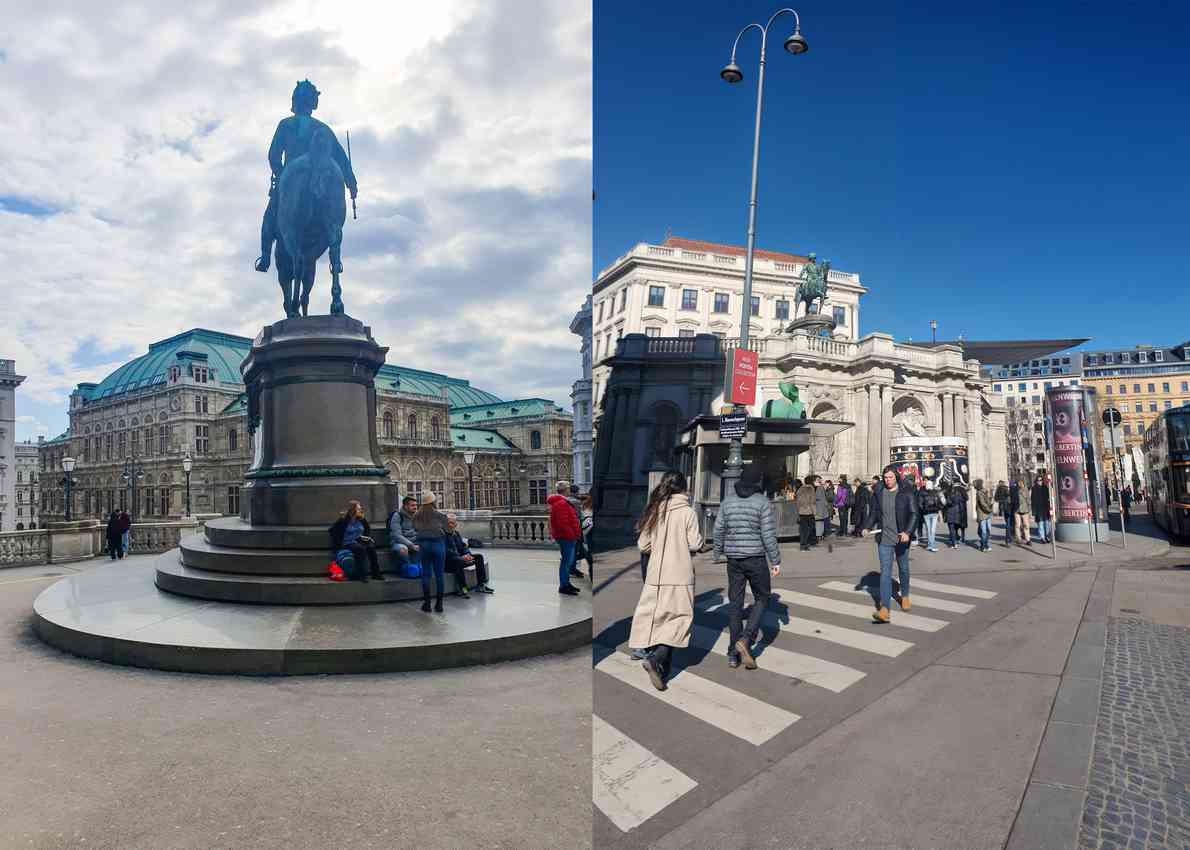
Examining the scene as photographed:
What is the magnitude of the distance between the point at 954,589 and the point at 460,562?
6.57 meters

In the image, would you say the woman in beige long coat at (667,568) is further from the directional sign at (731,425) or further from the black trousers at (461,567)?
the black trousers at (461,567)

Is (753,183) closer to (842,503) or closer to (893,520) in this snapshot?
(893,520)

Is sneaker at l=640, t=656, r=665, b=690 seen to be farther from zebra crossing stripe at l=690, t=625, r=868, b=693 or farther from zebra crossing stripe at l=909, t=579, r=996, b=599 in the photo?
zebra crossing stripe at l=909, t=579, r=996, b=599

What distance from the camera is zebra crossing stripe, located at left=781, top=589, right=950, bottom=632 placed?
7512 mm

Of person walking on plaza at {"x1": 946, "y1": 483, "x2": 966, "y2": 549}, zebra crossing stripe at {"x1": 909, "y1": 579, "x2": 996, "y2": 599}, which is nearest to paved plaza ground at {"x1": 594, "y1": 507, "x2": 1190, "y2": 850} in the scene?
zebra crossing stripe at {"x1": 909, "y1": 579, "x2": 996, "y2": 599}

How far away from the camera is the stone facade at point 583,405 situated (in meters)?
1.68

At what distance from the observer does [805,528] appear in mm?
15523

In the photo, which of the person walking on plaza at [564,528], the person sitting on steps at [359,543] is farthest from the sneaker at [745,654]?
the person sitting on steps at [359,543]

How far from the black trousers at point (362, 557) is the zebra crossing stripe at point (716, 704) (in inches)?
176

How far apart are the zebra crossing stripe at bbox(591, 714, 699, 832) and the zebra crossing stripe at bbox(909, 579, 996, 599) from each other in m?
7.43

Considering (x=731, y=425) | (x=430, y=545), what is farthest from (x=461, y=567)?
(x=731, y=425)

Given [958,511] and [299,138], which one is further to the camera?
[958,511]

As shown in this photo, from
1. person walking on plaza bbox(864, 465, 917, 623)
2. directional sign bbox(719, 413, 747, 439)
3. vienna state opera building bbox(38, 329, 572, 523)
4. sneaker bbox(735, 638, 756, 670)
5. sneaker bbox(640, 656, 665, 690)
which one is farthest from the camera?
vienna state opera building bbox(38, 329, 572, 523)

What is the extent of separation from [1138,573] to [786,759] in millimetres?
11375
